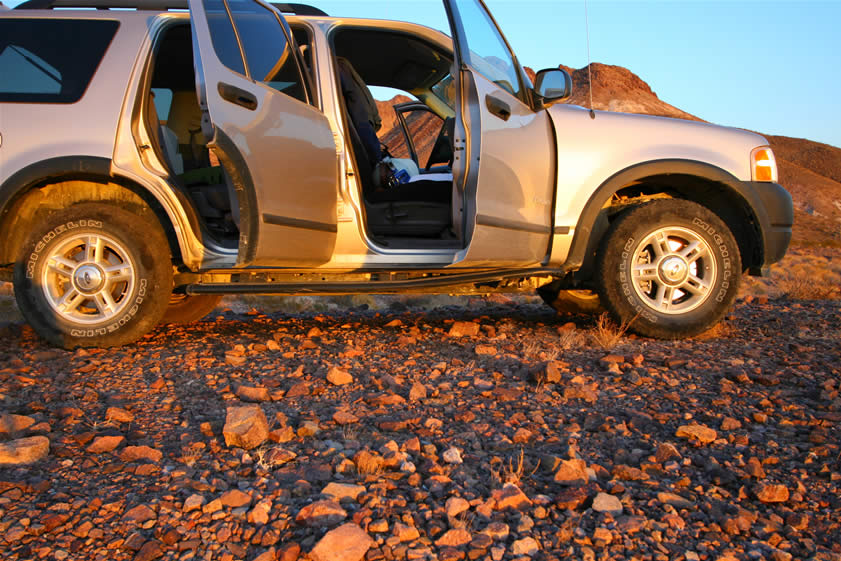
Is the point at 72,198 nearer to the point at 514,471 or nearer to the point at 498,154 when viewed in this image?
the point at 498,154

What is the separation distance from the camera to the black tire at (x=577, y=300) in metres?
5.50

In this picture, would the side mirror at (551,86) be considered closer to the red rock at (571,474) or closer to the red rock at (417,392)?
the red rock at (417,392)

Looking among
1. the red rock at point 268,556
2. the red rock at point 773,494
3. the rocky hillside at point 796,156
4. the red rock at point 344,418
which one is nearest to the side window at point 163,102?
the red rock at point 344,418

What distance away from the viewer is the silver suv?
13.2 feet

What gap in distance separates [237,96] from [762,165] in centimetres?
350

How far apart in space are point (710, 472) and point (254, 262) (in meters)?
2.71

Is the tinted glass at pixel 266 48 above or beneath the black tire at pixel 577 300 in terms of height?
above

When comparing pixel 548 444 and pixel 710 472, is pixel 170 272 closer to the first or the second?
pixel 548 444

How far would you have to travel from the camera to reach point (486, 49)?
4.38 m

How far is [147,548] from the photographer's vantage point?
1.75 meters

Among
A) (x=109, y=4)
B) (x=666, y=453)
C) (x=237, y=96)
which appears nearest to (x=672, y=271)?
(x=666, y=453)

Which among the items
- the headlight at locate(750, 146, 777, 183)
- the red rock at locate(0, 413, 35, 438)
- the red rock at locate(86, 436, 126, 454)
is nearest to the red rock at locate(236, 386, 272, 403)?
the red rock at locate(86, 436, 126, 454)

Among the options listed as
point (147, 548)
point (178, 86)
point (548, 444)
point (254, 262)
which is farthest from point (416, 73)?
point (147, 548)

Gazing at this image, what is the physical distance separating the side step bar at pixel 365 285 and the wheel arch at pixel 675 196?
0.94 feet
